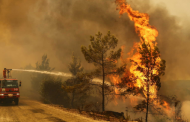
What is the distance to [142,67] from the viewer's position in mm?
17312

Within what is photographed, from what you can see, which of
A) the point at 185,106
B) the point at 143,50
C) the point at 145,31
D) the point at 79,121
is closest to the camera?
the point at 79,121

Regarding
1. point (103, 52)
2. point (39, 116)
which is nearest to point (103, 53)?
point (103, 52)

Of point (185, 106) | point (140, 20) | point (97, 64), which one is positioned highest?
point (140, 20)

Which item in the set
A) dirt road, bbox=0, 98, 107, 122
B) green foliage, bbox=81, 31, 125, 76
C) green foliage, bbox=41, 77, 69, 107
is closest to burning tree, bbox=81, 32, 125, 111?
green foliage, bbox=81, 31, 125, 76

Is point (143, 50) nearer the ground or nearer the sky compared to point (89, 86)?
nearer the sky

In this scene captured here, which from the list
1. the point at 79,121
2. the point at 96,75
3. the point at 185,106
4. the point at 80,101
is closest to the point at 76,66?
the point at 80,101

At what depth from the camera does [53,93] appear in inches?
1460

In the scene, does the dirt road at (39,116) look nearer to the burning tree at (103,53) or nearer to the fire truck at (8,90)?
the fire truck at (8,90)

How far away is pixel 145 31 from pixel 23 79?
330ft

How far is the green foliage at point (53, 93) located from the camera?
36.4 metres

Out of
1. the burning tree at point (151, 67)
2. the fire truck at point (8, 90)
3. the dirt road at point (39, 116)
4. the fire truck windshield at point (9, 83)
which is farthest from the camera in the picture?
the fire truck windshield at point (9, 83)

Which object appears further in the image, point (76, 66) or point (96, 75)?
point (76, 66)

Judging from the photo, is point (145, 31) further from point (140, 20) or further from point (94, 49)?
point (94, 49)

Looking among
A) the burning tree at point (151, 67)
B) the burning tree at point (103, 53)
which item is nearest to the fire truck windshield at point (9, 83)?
the burning tree at point (103, 53)
